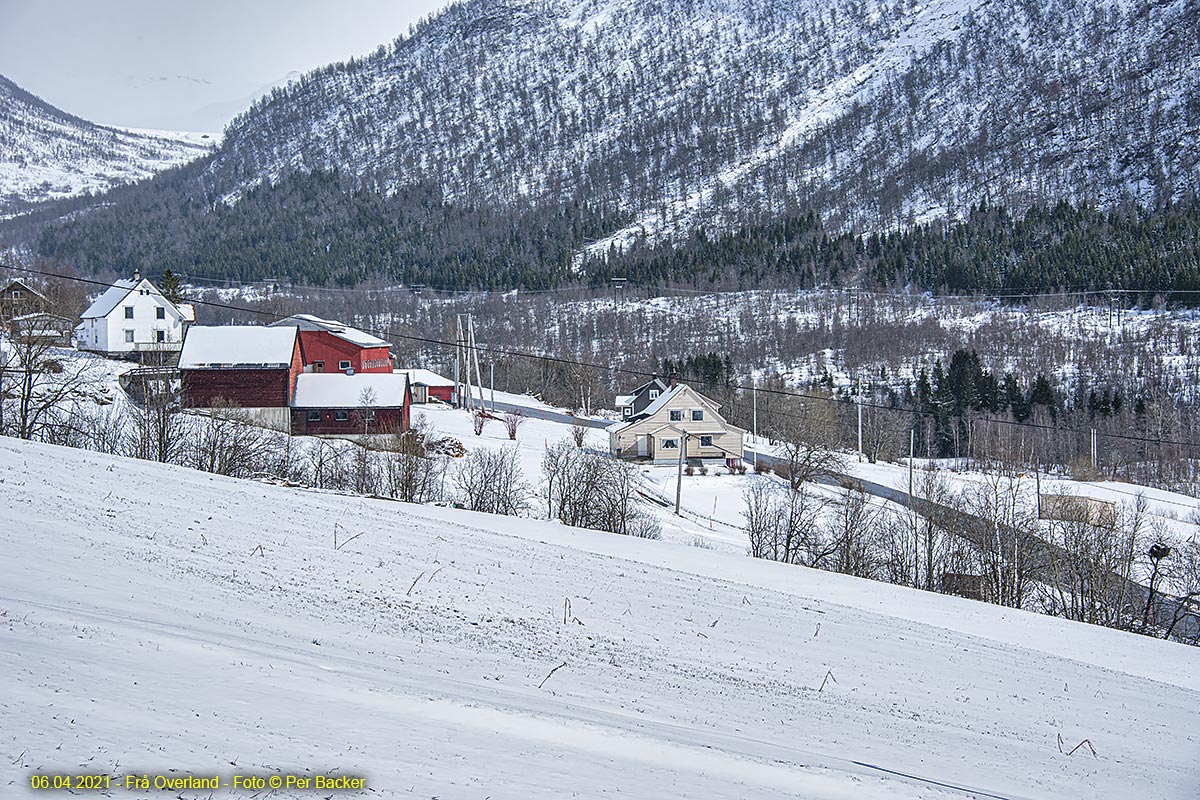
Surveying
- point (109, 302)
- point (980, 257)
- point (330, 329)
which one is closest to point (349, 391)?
point (330, 329)

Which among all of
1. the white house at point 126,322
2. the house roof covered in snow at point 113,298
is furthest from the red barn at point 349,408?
the house roof covered in snow at point 113,298

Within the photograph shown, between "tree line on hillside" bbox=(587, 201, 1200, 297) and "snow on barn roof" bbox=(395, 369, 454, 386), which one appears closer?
"snow on barn roof" bbox=(395, 369, 454, 386)

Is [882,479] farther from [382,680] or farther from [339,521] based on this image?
[382,680]

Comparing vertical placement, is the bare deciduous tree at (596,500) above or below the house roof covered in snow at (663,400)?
below

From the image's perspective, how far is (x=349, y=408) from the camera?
161 feet

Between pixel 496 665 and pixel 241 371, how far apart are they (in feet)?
134

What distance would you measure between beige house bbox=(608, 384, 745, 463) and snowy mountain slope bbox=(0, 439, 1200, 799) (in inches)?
1732

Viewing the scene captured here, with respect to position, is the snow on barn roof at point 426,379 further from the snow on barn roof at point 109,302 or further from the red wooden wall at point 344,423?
the red wooden wall at point 344,423

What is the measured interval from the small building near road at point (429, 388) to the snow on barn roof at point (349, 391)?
31.1 metres

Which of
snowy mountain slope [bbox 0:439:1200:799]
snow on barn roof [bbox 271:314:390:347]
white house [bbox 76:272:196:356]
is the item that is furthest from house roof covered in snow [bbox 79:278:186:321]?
snowy mountain slope [bbox 0:439:1200:799]

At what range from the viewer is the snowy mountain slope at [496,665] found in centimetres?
764

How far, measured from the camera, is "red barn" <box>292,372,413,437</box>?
4875 cm

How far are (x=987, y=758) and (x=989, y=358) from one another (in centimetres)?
11769

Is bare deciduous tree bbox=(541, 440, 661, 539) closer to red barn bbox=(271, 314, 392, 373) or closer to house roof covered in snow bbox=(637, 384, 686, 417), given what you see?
house roof covered in snow bbox=(637, 384, 686, 417)
